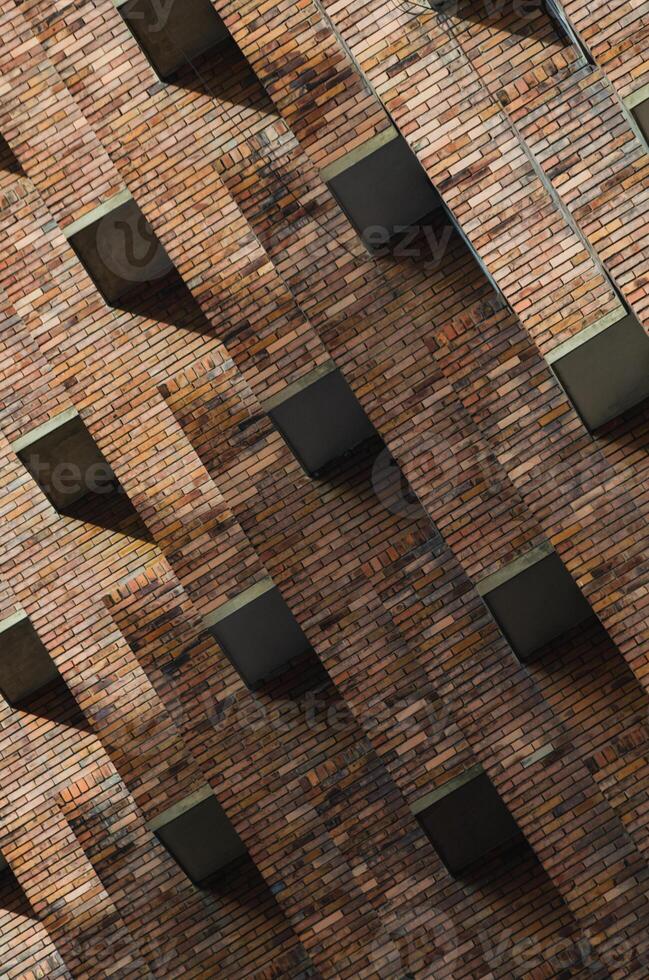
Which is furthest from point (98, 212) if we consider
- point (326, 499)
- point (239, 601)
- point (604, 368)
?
point (604, 368)

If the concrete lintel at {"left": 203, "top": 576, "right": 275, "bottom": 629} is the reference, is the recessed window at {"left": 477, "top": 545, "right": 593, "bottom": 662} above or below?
below

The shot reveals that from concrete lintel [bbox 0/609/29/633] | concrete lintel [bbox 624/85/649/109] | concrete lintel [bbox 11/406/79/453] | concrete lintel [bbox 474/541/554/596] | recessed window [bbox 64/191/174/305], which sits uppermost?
recessed window [bbox 64/191/174/305]

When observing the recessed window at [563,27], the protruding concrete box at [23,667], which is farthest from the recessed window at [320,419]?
the recessed window at [563,27]

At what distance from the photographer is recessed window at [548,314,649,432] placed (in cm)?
1156

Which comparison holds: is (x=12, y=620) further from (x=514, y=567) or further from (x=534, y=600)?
(x=534, y=600)

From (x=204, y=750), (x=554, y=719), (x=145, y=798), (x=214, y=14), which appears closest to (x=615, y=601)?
(x=554, y=719)

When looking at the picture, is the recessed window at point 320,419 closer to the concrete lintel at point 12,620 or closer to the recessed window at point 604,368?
the recessed window at point 604,368

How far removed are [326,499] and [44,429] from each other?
3017mm

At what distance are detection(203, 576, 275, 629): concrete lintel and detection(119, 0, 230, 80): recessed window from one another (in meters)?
5.11

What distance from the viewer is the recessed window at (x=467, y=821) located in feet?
40.2

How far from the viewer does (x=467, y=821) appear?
489 inches

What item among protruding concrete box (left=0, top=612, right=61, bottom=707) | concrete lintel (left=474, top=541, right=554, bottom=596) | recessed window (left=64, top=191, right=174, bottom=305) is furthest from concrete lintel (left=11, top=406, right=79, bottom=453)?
concrete lintel (left=474, top=541, right=554, bottom=596)

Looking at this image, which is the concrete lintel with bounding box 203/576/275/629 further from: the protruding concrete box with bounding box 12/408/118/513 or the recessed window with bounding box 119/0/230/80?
the recessed window with bounding box 119/0/230/80

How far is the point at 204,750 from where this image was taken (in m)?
12.8
